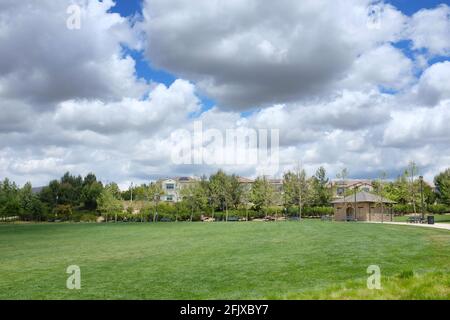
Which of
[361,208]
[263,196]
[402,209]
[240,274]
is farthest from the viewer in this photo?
[263,196]

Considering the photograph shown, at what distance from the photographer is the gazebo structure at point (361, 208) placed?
5812 cm

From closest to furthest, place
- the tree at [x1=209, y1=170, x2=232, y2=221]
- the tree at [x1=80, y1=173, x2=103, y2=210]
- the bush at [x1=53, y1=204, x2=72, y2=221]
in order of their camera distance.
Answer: the tree at [x1=209, y1=170, x2=232, y2=221] → the bush at [x1=53, y1=204, x2=72, y2=221] → the tree at [x1=80, y1=173, x2=103, y2=210]

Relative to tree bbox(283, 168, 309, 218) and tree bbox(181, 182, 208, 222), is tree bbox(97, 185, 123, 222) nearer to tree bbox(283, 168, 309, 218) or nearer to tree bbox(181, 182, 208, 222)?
tree bbox(181, 182, 208, 222)

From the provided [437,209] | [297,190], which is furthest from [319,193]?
[437,209]

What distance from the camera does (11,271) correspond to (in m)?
14.6

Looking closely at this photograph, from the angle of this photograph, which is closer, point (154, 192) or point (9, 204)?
point (9, 204)

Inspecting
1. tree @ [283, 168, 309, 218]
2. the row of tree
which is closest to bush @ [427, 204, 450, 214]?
the row of tree

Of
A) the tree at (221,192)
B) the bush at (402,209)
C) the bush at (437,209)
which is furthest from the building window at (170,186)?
the bush at (437,209)

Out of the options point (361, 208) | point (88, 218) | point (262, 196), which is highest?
point (262, 196)

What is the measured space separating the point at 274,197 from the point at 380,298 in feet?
243

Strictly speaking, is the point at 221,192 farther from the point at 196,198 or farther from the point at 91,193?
the point at 91,193

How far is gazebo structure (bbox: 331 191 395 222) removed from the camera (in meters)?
58.1

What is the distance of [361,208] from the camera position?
58719 millimetres
